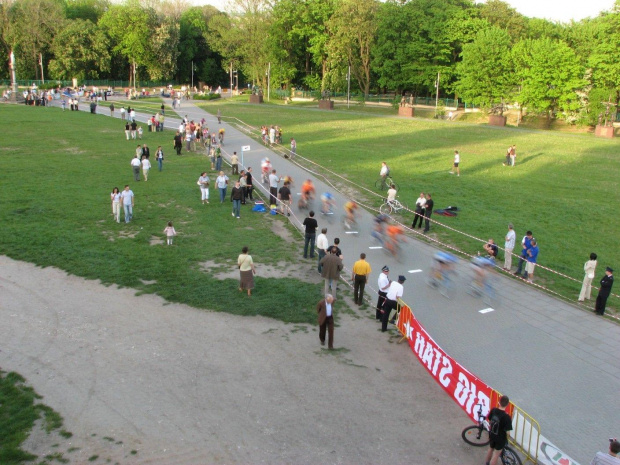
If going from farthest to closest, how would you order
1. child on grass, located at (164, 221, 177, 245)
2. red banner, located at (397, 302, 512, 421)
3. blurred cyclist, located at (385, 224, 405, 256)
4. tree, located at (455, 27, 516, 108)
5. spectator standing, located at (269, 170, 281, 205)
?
1. tree, located at (455, 27, 516, 108)
2. spectator standing, located at (269, 170, 281, 205)
3. child on grass, located at (164, 221, 177, 245)
4. blurred cyclist, located at (385, 224, 405, 256)
5. red banner, located at (397, 302, 512, 421)

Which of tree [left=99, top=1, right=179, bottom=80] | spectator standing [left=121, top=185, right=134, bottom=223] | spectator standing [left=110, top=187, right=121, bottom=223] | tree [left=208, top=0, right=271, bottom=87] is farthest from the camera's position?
tree [left=99, top=1, right=179, bottom=80]

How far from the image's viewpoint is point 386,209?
22172 millimetres

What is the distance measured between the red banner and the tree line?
52115 mm

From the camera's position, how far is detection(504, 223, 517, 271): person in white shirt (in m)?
15.9

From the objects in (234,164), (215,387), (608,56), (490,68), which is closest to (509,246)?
(215,387)

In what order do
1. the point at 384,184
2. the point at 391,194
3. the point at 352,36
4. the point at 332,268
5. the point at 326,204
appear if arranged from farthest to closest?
the point at 352,36, the point at 384,184, the point at 391,194, the point at 326,204, the point at 332,268

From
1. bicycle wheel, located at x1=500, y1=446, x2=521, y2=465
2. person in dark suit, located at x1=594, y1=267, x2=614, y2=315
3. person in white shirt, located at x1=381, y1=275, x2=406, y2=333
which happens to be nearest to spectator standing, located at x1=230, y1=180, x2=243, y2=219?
person in white shirt, located at x1=381, y1=275, x2=406, y2=333

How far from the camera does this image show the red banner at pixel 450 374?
882cm

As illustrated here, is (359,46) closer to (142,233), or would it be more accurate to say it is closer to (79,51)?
(79,51)

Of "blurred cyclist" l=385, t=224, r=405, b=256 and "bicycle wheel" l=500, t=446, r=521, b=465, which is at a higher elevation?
"blurred cyclist" l=385, t=224, r=405, b=256

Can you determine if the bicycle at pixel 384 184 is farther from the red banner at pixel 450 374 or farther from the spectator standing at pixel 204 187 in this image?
the red banner at pixel 450 374

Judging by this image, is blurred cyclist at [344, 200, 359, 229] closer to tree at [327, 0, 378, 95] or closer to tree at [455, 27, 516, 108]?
tree at [455, 27, 516, 108]

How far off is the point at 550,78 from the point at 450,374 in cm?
5501

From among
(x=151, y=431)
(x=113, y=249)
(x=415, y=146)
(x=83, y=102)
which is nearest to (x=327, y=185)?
(x=113, y=249)
